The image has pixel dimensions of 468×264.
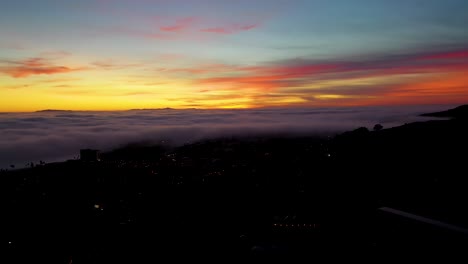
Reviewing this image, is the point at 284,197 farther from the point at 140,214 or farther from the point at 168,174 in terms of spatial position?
the point at 168,174

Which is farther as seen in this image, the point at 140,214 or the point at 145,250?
the point at 140,214

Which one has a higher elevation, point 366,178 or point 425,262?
point 425,262

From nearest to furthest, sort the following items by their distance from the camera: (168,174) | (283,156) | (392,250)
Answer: (392,250) < (168,174) < (283,156)

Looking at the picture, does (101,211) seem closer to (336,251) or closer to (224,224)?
(224,224)

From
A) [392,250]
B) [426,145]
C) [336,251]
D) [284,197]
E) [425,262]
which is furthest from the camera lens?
[426,145]

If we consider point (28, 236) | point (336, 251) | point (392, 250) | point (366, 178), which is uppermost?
point (392, 250)

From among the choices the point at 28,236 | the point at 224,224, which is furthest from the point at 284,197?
the point at 28,236
